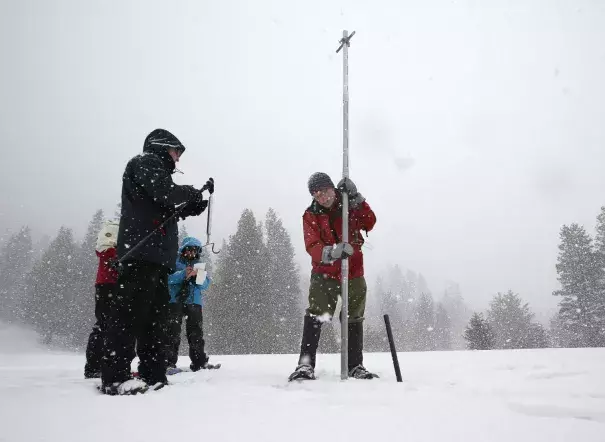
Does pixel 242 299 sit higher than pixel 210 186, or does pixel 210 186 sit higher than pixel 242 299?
pixel 210 186

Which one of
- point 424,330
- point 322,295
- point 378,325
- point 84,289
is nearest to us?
point 322,295

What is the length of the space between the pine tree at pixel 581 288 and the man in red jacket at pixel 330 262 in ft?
103

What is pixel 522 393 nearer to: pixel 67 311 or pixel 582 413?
pixel 582 413

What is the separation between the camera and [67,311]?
3691cm

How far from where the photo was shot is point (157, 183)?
11.5 feet

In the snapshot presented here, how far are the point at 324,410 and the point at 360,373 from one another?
1.85 m

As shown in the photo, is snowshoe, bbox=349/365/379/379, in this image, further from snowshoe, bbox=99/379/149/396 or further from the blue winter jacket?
the blue winter jacket

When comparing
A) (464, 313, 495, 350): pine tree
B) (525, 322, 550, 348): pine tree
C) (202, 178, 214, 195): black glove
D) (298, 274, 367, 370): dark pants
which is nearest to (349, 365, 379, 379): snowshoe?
(298, 274, 367, 370): dark pants


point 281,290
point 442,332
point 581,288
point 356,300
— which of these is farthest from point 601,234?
point 442,332

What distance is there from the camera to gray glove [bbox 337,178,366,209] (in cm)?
431

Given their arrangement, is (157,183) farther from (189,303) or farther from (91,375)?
(189,303)

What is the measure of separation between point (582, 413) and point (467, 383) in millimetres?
1291

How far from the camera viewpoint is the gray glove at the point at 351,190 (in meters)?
4.31

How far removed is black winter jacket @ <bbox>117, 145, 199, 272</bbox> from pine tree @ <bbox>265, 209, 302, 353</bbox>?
73.1 ft
